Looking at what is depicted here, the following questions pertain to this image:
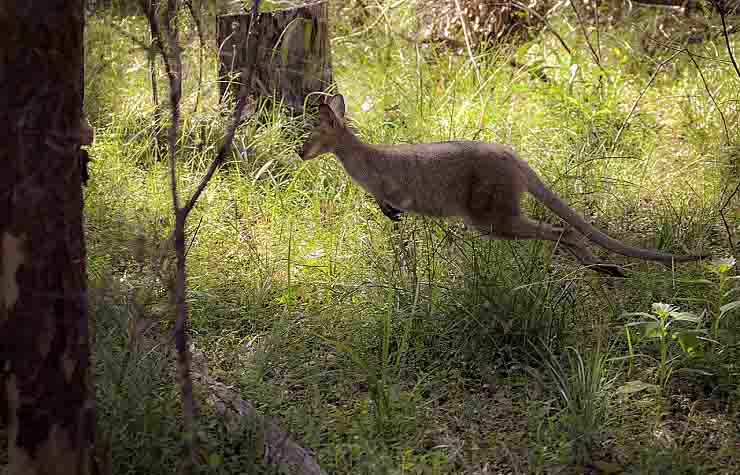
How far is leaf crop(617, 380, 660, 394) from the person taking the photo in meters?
3.49

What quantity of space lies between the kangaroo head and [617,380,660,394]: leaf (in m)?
2.51

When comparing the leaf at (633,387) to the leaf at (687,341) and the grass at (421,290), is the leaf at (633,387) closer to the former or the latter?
the grass at (421,290)

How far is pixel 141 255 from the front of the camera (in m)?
2.64

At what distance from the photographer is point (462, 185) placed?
5020 mm

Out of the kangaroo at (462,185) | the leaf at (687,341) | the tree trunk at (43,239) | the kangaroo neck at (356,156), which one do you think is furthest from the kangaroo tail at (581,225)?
the tree trunk at (43,239)

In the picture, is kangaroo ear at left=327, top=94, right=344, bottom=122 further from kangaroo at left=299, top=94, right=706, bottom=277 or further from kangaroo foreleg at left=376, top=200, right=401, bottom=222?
kangaroo foreleg at left=376, top=200, right=401, bottom=222

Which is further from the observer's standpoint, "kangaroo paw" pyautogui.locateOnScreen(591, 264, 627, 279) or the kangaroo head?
the kangaroo head

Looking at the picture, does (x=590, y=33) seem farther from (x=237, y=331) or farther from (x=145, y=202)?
(x=237, y=331)

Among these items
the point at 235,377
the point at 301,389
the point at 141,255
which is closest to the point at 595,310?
the point at 301,389

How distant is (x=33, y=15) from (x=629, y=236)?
159 inches

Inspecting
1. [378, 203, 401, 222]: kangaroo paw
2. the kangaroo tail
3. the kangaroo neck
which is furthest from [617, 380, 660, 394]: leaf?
the kangaroo neck

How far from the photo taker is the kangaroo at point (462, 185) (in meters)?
4.90

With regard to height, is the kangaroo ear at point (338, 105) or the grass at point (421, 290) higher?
the kangaroo ear at point (338, 105)

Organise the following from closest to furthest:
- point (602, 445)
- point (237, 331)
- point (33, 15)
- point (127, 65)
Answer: point (33, 15)
point (602, 445)
point (237, 331)
point (127, 65)
